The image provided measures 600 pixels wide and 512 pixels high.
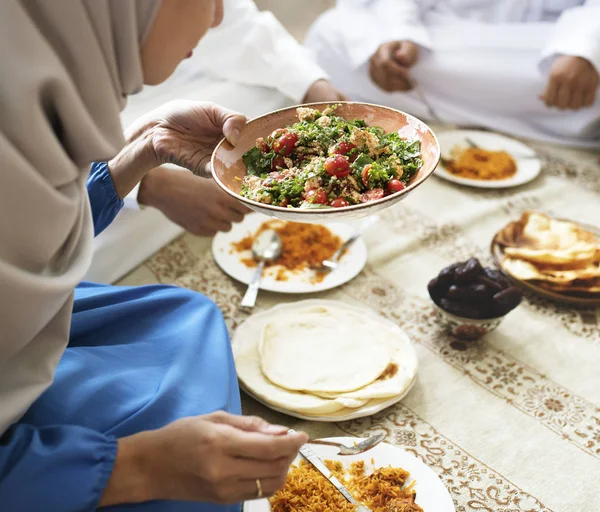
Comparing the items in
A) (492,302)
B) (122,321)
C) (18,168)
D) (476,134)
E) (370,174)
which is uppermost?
(18,168)

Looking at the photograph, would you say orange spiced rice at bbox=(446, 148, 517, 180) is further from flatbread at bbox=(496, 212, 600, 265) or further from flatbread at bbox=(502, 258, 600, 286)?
Answer: flatbread at bbox=(502, 258, 600, 286)

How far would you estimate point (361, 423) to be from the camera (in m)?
1.41

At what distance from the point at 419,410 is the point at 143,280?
0.93m

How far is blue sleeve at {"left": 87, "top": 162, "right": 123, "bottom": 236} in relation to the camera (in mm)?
1387

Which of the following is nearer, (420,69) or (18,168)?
(18,168)

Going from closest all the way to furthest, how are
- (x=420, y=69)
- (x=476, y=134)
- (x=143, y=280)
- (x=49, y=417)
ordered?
(x=49, y=417)
(x=143, y=280)
(x=476, y=134)
(x=420, y=69)

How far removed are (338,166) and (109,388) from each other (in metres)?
0.61

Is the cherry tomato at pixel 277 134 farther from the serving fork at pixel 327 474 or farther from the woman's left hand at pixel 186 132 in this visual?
the serving fork at pixel 327 474

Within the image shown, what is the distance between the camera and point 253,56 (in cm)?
234

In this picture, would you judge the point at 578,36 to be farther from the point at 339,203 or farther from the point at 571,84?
the point at 339,203

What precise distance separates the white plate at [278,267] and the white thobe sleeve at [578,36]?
46.9 inches

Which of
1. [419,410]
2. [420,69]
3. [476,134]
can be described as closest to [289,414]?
[419,410]

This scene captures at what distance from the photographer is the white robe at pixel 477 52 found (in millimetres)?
2650

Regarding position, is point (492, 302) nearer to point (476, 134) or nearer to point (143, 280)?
point (143, 280)
